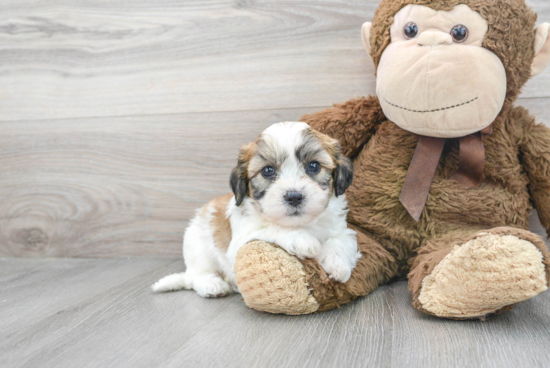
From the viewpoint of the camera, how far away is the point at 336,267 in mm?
1438

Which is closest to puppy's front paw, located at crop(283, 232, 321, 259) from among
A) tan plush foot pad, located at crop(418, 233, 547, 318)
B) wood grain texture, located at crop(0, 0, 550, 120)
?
tan plush foot pad, located at crop(418, 233, 547, 318)

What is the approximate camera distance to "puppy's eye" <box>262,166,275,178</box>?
146cm

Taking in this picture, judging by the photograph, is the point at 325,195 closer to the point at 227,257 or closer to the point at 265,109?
the point at 227,257

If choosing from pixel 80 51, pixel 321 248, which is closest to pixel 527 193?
pixel 321 248

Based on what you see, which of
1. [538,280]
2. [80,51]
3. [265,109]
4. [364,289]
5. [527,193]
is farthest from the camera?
[80,51]

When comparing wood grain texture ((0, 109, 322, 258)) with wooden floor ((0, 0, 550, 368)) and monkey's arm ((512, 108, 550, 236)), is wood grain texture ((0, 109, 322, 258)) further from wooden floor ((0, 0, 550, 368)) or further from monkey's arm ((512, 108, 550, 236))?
monkey's arm ((512, 108, 550, 236))

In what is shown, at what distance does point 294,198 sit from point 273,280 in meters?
0.25

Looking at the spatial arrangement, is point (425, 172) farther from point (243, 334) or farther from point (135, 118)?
point (135, 118)

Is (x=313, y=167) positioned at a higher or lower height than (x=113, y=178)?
higher

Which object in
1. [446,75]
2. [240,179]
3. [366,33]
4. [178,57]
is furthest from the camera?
[178,57]

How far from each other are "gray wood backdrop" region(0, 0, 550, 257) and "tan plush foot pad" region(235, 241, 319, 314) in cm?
82

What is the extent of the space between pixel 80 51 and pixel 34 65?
26 cm

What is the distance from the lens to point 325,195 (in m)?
1.45

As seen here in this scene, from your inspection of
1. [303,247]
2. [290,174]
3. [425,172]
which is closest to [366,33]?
[425,172]
